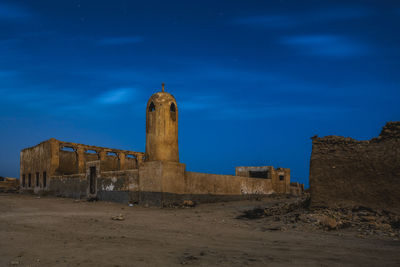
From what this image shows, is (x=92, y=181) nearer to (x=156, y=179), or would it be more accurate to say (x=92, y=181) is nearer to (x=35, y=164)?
(x=156, y=179)

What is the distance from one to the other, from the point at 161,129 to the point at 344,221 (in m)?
8.35

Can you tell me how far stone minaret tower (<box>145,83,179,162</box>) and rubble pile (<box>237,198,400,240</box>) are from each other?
607 cm

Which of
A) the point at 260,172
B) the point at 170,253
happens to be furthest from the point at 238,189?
the point at 170,253

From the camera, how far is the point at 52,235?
19.8 feet

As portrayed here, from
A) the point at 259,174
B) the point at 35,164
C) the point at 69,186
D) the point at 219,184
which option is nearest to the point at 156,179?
the point at 219,184

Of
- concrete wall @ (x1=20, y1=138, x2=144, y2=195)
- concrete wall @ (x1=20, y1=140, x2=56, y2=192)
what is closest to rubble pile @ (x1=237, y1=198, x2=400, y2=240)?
concrete wall @ (x1=20, y1=138, x2=144, y2=195)

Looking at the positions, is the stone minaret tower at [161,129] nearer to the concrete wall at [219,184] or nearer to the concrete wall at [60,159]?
the concrete wall at [219,184]

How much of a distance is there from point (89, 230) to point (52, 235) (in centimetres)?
83

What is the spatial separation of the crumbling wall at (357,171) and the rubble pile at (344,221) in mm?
238

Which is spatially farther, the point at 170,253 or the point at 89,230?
the point at 89,230

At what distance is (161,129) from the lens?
14031mm

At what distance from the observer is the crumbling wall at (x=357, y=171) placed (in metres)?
8.04

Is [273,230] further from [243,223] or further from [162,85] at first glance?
[162,85]

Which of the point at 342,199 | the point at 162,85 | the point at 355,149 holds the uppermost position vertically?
the point at 162,85
